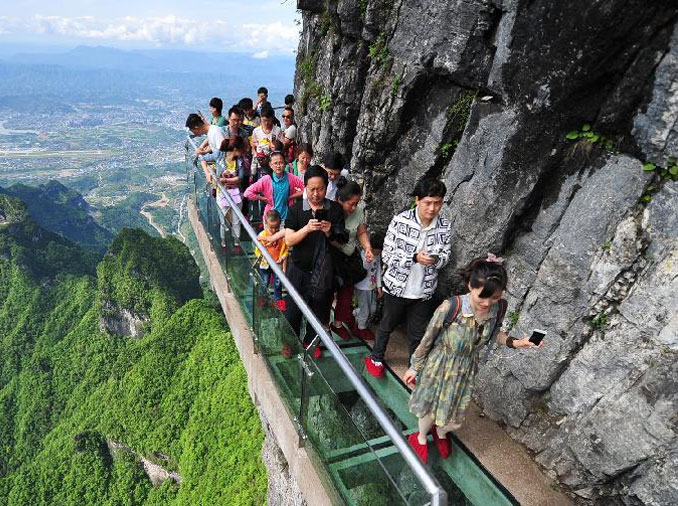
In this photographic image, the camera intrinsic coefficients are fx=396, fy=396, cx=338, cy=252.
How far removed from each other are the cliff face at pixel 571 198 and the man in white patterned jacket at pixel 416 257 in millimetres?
703

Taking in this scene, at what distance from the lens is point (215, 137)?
608 cm

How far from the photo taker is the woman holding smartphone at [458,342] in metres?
2.46

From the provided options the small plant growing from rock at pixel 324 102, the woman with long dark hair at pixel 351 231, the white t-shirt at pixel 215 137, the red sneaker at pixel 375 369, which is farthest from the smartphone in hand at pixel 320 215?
the small plant growing from rock at pixel 324 102

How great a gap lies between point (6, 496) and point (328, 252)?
3306 centimetres

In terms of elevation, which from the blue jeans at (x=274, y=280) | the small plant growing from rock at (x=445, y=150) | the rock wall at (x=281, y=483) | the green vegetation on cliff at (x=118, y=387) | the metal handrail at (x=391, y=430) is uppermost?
the small plant growing from rock at (x=445, y=150)

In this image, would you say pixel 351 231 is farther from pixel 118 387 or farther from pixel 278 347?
pixel 118 387

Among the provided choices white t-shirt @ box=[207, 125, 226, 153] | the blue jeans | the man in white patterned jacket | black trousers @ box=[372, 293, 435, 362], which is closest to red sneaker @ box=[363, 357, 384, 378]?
black trousers @ box=[372, 293, 435, 362]

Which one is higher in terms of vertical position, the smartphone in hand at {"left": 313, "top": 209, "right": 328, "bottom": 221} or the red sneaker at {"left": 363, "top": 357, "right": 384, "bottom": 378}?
the smartphone in hand at {"left": 313, "top": 209, "right": 328, "bottom": 221}

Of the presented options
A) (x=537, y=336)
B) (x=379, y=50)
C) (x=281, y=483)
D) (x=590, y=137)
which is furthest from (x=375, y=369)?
(x=379, y=50)

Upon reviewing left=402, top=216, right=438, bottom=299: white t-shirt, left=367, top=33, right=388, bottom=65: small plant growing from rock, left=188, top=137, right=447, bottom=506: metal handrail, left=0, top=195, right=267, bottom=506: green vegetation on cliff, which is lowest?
left=0, top=195, right=267, bottom=506: green vegetation on cliff

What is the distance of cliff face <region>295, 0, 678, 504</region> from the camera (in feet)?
8.70

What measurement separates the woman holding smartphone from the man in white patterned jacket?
2.21ft

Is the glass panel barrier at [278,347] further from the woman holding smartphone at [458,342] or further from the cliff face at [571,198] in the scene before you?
the cliff face at [571,198]

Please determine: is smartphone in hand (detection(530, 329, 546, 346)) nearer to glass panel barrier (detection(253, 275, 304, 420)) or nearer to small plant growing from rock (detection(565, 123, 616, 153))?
small plant growing from rock (detection(565, 123, 616, 153))
